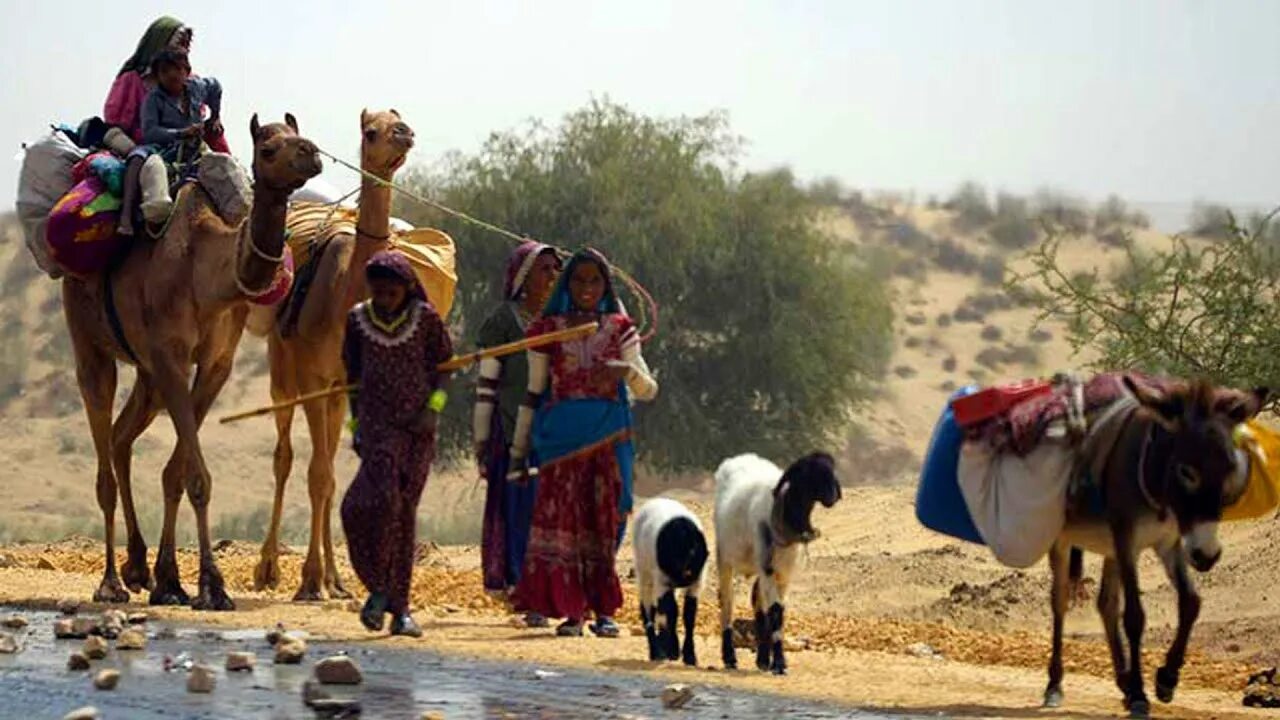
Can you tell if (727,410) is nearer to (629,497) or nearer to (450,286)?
(450,286)

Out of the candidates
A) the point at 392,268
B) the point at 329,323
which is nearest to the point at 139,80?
the point at 329,323

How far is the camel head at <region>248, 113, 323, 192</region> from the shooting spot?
52.9ft

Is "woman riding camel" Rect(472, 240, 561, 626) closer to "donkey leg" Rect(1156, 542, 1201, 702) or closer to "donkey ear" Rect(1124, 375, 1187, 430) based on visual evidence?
"donkey leg" Rect(1156, 542, 1201, 702)

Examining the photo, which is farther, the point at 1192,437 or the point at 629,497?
the point at 629,497

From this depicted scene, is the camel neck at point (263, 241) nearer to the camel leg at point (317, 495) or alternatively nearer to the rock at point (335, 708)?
the camel leg at point (317, 495)

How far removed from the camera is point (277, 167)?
16156mm

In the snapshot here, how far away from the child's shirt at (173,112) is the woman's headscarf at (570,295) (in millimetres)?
3533

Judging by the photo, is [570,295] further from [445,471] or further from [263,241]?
[445,471]

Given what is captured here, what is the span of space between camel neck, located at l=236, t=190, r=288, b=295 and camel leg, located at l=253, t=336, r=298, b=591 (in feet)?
6.04

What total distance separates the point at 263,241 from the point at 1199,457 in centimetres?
688

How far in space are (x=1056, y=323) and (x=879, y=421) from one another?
10.9 metres

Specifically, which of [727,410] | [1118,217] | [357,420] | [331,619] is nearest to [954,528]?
[357,420]

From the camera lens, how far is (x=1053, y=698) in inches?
486

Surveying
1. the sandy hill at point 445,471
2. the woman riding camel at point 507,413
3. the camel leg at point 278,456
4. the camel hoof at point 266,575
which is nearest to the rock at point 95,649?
the woman riding camel at point 507,413
